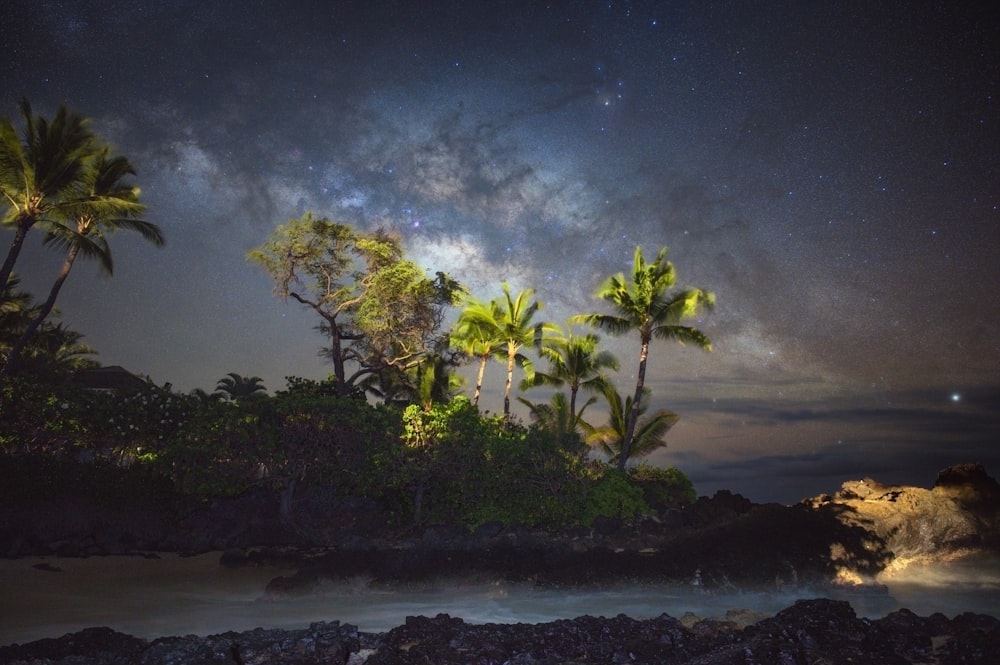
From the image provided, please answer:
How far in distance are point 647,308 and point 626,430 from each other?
24.3 feet

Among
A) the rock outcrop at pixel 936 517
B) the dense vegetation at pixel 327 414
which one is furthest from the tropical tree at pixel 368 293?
the rock outcrop at pixel 936 517

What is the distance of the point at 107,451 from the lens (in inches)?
827

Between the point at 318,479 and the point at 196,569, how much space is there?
464 cm

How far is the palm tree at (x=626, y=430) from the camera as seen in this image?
1246 inches

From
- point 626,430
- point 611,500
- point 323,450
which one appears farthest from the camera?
point 626,430

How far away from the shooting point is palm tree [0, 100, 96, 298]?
22.3 m

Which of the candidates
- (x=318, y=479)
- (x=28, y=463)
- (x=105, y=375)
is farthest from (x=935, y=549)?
(x=105, y=375)

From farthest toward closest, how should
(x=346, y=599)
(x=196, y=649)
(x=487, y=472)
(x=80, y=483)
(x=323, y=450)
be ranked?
(x=487, y=472) < (x=323, y=450) < (x=80, y=483) < (x=346, y=599) < (x=196, y=649)

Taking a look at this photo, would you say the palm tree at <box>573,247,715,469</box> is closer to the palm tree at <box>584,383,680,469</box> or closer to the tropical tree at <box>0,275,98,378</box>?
the palm tree at <box>584,383,680,469</box>

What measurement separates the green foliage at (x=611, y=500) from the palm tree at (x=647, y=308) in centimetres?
622

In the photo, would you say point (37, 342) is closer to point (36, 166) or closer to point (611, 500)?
point (36, 166)

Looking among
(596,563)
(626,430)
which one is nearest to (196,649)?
(596,563)

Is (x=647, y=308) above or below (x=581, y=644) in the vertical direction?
above

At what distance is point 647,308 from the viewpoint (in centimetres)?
2880
